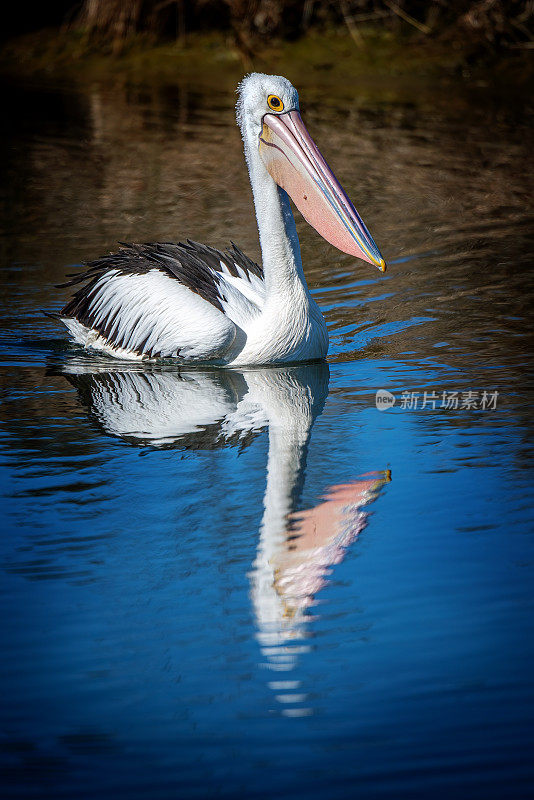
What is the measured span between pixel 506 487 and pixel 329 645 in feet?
3.80

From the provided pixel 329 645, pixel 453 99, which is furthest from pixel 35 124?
pixel 329 645

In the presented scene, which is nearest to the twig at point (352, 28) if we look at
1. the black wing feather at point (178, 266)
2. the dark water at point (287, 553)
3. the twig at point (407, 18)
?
the twig at point (407, 18)

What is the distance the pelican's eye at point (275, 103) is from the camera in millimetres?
4738

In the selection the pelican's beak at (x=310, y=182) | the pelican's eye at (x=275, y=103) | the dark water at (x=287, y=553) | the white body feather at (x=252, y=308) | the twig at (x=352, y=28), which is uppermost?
the twig at (x=352, y=28)

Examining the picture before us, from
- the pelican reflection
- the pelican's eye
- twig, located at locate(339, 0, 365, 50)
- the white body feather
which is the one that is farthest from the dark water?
twig, located at locate(339, 0, 365, 50)

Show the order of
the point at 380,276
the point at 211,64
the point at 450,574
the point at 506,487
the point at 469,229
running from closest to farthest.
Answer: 1. the point at 450,574
2. the point at 506,487
3. the point at 380,276
4. the point at 469,229
5. the point at 211,64

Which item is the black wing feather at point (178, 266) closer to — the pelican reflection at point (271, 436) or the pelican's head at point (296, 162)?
the pelican reflection at point (271, 436)

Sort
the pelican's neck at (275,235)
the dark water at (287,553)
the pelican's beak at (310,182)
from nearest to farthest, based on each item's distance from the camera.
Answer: the dark water at (287,553) → the pelican's beak at (310,182) → the pelican's neck at (275,235)

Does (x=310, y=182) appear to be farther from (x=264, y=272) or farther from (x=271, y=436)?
(x=271, y=436)

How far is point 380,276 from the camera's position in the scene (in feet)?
21.2

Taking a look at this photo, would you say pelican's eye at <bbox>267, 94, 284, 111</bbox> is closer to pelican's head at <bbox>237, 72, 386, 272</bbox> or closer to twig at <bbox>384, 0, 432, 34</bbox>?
pelican's head at <bbox>237, 72, 386, 272</bbox>

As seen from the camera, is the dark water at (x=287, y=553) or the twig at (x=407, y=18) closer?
the dark water at (x=287, y=553)

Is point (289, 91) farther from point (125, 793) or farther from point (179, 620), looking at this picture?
point (125, 793)

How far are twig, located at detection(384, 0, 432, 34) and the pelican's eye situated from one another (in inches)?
374
